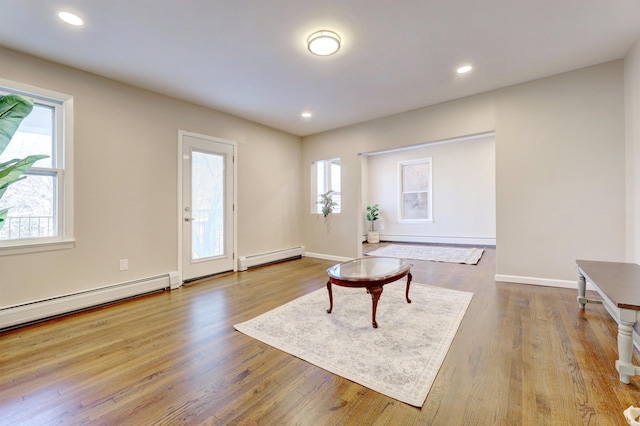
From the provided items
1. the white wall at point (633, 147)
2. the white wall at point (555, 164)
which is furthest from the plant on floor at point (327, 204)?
the white wall at point (633, 147)

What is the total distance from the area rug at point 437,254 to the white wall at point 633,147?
2270mm

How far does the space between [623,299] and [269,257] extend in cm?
457

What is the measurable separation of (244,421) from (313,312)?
4.73 ft

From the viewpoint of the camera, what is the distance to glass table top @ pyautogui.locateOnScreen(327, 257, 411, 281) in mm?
2484

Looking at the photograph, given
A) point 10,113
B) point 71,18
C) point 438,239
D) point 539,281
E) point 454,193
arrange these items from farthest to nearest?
point 438,239, point 454,193, point 539,281, point 71,18, point 10,113

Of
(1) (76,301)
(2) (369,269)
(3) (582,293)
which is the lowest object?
(1) (76,301)

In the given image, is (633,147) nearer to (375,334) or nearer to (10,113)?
(375,334)

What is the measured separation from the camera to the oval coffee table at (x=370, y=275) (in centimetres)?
238

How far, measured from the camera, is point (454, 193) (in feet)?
24.1

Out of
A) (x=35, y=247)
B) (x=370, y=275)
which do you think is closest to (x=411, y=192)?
(x=370, y=275)

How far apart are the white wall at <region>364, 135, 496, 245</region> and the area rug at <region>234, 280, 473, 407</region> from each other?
14.8 feet

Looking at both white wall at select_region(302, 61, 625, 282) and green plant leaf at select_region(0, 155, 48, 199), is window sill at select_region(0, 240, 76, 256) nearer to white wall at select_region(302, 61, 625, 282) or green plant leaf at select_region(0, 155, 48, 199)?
green plant leaf at select_region(0, 155, 48, 199)

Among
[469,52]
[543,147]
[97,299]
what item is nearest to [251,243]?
[97,299]

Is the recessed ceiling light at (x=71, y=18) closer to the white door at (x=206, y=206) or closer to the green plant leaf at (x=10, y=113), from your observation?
the green plant leaf at (x=10, y=113)
